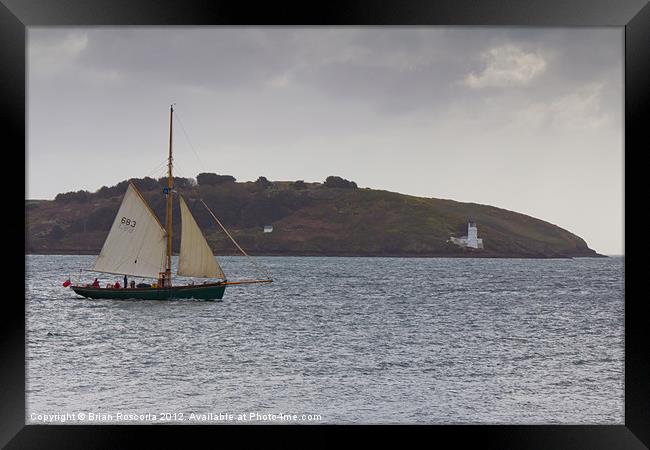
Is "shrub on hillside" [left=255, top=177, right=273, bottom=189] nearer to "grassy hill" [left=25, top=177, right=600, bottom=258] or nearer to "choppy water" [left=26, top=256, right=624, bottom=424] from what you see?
"grassy hill" [left=25, top=177, right=600, bottom=258]

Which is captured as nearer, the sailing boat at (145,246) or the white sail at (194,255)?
the sailing boat at (145,246)

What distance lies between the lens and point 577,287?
50.2m

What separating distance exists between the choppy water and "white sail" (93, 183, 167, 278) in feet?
8.20

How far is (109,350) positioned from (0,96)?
18.9 meters

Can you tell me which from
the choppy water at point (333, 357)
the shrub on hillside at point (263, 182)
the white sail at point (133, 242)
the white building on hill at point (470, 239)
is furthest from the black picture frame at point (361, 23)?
the white building on hill at point (470, 239)

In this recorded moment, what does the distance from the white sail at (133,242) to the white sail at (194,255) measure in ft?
2.53

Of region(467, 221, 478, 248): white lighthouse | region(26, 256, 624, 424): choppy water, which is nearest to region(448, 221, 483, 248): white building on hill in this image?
region(467, 221, 478, 248): white lighthouse

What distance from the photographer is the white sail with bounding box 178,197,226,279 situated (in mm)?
23156

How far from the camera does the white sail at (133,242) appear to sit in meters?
22.0

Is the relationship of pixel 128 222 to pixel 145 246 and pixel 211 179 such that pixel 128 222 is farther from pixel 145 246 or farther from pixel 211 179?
pixel 211 179

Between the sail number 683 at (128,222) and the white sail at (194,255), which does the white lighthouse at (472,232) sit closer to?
the white sail at (194,255)

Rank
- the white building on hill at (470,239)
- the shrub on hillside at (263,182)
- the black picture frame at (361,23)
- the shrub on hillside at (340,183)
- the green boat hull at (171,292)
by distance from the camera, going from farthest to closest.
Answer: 1. the white building on hill at (470,239)
2. the shrub on hillside at (263,182)
3. the shrub on hillside at (340,183)
4. the green boat hull at (171,292)
5. the black picture frame at (361,23)

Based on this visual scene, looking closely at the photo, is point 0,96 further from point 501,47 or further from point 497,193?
point 497,193

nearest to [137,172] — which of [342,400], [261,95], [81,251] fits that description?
[81,251]
